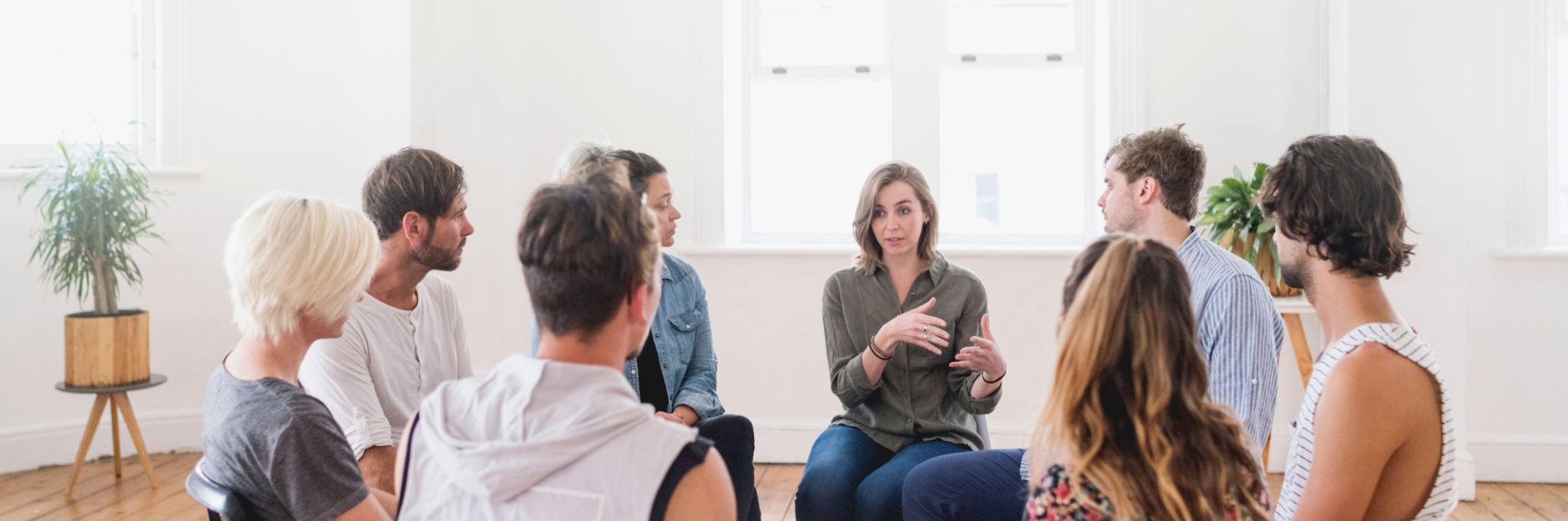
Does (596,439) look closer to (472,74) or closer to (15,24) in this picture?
(472,74)

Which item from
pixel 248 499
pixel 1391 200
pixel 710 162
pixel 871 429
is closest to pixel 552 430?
pixel 248 499

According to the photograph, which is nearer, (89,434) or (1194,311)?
(1194,311)

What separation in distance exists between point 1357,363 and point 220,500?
160 centimetres

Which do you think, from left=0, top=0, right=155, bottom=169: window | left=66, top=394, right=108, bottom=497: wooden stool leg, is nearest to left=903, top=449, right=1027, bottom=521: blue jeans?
left=66, top=394, right=108, bottom=497: wooden stool leg

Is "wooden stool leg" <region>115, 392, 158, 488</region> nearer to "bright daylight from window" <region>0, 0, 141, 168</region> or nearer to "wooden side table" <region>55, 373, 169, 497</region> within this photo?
"wooden side table" <region>55, 373, 169, 497</region>

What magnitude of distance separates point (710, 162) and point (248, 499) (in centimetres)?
302

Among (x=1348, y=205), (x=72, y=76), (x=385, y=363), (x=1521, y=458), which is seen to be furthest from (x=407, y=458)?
(x=1521, y=458)

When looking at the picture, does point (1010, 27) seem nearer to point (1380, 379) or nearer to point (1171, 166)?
point (1171, 166)

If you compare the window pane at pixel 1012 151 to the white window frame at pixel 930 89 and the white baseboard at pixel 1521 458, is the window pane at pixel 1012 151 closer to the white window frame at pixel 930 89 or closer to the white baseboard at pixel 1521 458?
the white window frame at pixel 930 89

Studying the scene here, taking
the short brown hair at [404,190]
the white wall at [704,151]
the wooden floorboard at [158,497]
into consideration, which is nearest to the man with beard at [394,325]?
the short brown hair at [404,190]

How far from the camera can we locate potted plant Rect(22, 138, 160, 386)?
3.90m

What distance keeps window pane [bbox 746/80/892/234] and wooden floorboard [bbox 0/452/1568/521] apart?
3.55ft

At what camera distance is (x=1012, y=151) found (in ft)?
14.8

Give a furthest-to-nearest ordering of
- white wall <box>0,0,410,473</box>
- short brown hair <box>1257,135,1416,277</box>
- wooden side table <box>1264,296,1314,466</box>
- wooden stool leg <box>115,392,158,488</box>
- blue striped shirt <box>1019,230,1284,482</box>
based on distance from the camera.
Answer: white wall <box>0,0,410,473</box> < wooden stool leg <box>115,392,158,488</box> < wooden side table <box>1264,296,1314,466</box> < blue striped shirt <box>1019,230,1284,482</box> < short brown hair <box>1257,135,1416,277</box>
